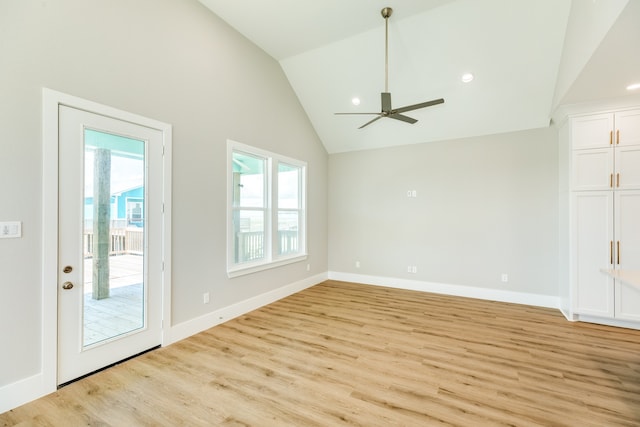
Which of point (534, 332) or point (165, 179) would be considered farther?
point (534, 332)

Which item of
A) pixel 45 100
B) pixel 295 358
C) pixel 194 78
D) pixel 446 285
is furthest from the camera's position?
pixel 446 285

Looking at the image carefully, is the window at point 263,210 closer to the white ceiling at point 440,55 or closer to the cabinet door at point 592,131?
the white ceiling at point 440,55

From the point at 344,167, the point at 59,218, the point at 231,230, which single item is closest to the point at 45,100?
the point at 59,218

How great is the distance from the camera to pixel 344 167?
618 centimetres

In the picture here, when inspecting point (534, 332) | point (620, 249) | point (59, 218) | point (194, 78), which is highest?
point (194, 78)

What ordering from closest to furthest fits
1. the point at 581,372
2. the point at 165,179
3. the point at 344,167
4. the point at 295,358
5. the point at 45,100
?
the point at 45,100 → the point at 581,372 → the point at 295,358 → the point at 165,179 → the point at 344,167

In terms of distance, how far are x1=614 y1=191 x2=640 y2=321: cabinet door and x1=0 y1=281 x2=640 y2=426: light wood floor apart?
292 millimetres

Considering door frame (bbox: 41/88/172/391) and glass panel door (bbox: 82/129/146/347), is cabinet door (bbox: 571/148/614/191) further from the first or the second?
door frame (bbox: 41/88/172/391)

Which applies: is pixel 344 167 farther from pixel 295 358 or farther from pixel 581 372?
→ pixel 581 372

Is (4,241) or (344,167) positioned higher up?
(344,167)

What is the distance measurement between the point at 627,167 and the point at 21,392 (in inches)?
256

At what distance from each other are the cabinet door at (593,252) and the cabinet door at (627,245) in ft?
0.20

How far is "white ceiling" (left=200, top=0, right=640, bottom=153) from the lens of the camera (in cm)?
321

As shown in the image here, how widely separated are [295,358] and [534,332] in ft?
9.74
